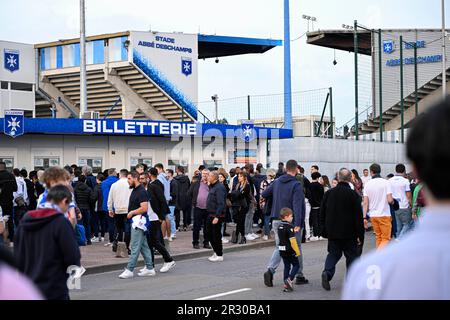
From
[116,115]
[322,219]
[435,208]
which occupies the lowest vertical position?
[322,219]

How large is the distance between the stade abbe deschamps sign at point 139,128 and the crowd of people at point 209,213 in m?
4.03

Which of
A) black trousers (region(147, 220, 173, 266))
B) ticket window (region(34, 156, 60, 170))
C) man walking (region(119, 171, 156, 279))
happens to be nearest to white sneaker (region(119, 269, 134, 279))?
man walking (region(119, 171, 156, 279))

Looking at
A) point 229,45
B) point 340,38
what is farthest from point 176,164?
point 340,38

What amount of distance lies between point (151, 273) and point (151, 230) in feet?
2.48

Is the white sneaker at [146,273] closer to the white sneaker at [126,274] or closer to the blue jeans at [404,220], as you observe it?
the white sneaker at [126,274]

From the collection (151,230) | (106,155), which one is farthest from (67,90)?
(151,230)

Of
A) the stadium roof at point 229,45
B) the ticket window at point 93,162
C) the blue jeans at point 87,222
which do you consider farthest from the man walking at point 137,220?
the stadium roof at point 229,45

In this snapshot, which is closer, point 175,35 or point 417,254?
point 417,254

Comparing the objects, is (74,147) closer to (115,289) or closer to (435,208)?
(115,289)

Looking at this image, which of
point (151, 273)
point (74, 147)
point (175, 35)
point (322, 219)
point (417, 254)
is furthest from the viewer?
point (175, 35)

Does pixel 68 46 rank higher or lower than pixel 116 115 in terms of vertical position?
higher

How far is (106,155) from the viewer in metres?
25.8

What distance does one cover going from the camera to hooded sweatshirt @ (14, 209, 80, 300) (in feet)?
20.6
